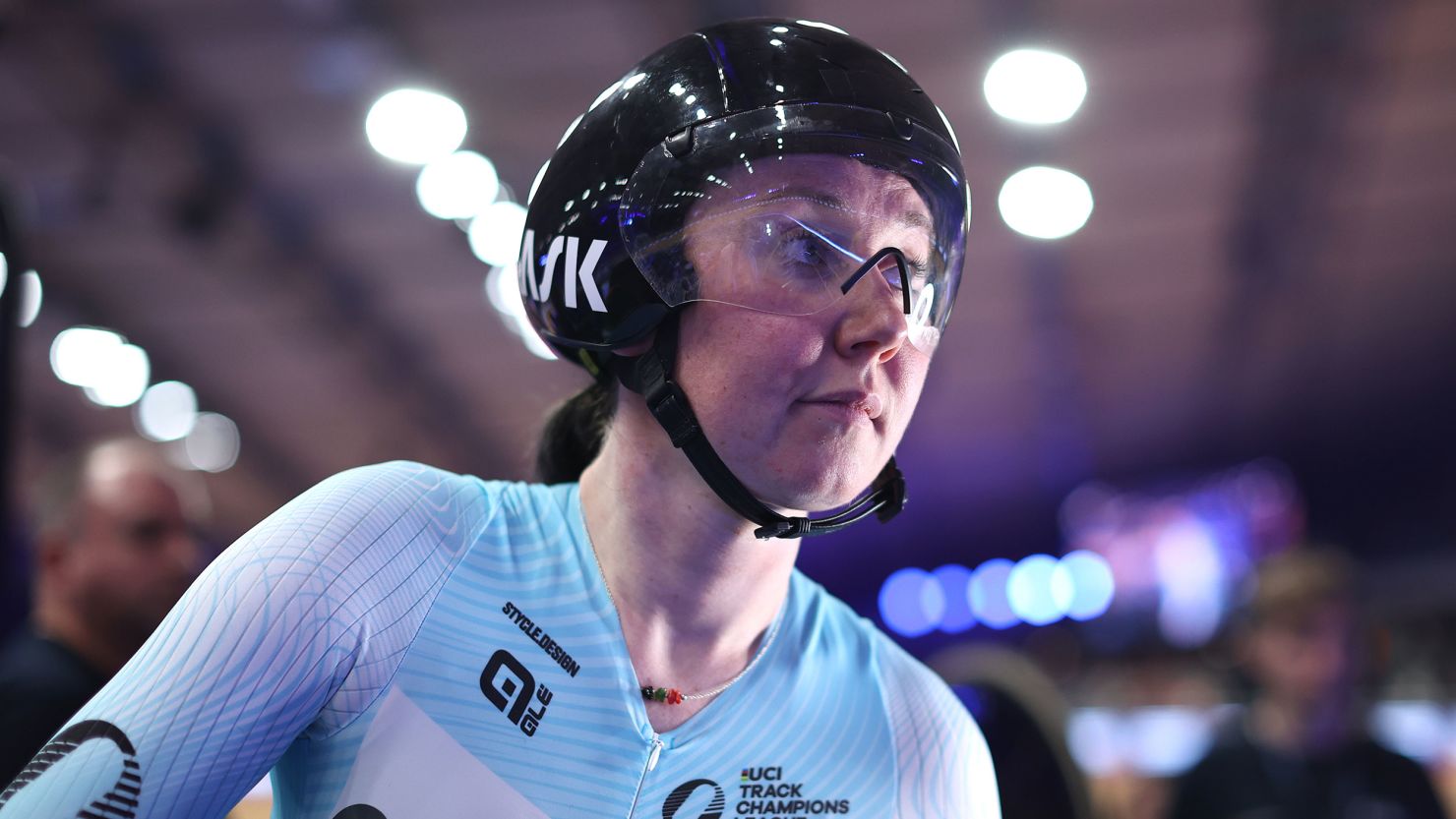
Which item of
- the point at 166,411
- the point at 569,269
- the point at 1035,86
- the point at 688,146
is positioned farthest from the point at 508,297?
the point at 688,146

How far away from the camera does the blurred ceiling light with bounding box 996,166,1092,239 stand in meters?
8.63

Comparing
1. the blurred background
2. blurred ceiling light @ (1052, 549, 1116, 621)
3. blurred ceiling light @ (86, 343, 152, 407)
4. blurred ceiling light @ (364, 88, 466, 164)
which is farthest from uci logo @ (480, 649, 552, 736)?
blurred ceiling light @ (1052, 549, 1116, 621)

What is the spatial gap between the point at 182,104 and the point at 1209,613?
1485cm

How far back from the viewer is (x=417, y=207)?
9.48 metres

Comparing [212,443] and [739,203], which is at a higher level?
[739,203]

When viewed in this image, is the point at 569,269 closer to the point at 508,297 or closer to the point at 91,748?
the point at 91,748

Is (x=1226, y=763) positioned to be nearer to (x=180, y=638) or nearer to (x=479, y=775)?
(x=479, y=775)

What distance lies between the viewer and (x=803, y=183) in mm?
1740

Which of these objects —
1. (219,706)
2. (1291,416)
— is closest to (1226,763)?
(219,706)

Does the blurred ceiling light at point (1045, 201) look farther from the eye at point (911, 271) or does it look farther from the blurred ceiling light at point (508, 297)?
the eye at point (911, 271)

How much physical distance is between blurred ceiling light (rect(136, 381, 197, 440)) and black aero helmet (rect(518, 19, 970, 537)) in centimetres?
1223

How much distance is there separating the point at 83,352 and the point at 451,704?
1169 cm

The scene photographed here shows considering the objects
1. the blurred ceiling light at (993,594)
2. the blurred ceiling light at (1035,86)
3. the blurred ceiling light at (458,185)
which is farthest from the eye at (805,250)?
the blurred ceiling light at (993,594)

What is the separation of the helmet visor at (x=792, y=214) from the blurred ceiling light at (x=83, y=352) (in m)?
11.1
